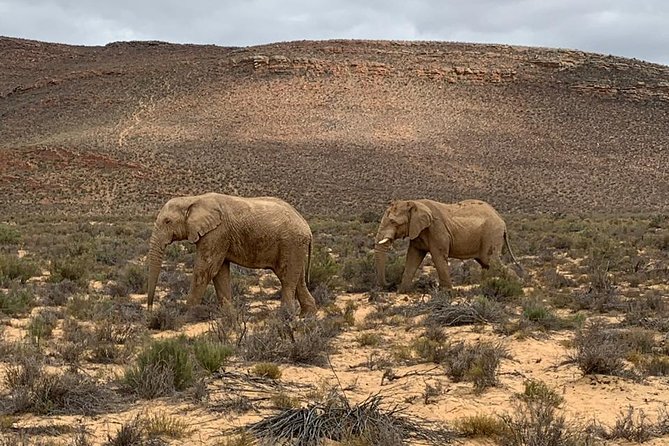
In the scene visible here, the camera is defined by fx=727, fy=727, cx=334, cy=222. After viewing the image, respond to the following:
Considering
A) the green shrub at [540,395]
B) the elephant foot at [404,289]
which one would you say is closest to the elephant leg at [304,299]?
the elephant foot at [404,289]

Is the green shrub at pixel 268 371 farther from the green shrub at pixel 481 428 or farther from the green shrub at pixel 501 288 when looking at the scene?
the green shrub at pixel 501 288

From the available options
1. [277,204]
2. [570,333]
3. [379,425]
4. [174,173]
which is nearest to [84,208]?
[174,173]

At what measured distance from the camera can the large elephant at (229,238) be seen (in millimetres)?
10422

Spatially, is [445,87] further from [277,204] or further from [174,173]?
[277,204]

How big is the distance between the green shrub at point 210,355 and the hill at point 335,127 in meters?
33.9

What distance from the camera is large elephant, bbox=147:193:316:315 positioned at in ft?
34.2

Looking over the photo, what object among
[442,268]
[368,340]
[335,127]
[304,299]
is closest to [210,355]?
[368,340]

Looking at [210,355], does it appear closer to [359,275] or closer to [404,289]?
[404,289]

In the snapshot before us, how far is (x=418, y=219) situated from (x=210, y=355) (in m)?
6.45

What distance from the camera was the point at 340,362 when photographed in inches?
336

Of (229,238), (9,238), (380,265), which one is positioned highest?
(229,238)

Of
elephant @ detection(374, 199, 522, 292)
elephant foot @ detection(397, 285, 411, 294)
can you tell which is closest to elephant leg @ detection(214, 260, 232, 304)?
elephant @ detection(374, 199, 522, 292)

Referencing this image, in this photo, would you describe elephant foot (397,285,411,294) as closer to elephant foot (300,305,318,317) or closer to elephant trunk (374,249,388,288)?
elephant trunk (374,249,388,288)

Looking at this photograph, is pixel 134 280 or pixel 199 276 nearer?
pixel 199 276
